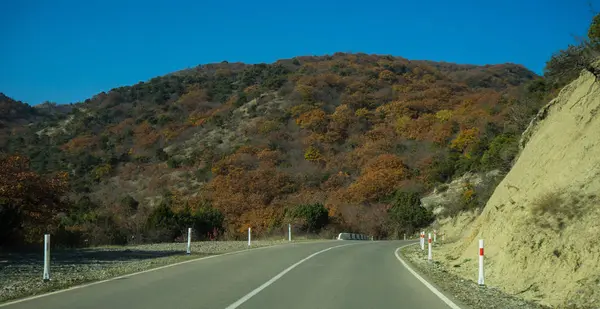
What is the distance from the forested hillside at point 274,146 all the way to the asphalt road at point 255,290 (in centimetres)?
1496

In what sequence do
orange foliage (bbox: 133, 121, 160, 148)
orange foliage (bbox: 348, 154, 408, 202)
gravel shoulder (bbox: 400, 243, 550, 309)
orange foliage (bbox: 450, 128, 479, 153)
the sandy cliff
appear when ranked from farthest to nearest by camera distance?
1. orange foliage (bbox: 133, 121, 160, 148)
2. orange foliage (bbox: 450, 128, 479, 153)
3. orange foliage (bbox: 348, 154, 408, 202)
4. the sandy cliff
5. gravel shoulder (bbox: 400, 243, 550, 309)

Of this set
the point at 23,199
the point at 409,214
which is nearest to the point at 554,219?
the point at 23,199

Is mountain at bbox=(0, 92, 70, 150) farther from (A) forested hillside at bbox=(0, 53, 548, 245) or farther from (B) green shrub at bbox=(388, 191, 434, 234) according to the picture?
(B) green shrub at bbox=(388, 191, 434, 234)

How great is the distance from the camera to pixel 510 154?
2627cm

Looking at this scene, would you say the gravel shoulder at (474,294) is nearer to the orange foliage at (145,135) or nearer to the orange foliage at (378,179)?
the orange foliage at (378,179)

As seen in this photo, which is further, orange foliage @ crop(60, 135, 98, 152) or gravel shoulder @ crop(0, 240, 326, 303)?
orange foliage @ crop(60, 135, 98, 152)

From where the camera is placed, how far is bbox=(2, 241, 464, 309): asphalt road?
29.7 ft

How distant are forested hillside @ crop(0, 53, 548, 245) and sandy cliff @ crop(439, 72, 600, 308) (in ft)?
31.9

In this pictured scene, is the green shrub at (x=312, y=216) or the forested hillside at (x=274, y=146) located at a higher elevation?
the forested hillside at (x=274, y=146)

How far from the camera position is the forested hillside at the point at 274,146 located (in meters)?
45.1

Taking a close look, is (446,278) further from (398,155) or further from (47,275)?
(398,155)

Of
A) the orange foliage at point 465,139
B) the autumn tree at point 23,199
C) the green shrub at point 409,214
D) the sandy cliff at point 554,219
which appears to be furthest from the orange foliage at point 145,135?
the sandy cliff at point 554,219

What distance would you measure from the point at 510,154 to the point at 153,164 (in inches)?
2153

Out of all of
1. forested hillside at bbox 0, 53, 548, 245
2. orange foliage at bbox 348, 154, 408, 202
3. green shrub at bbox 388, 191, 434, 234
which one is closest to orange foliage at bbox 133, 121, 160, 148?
forested hillside at bbox 0, 53, 548, 245
